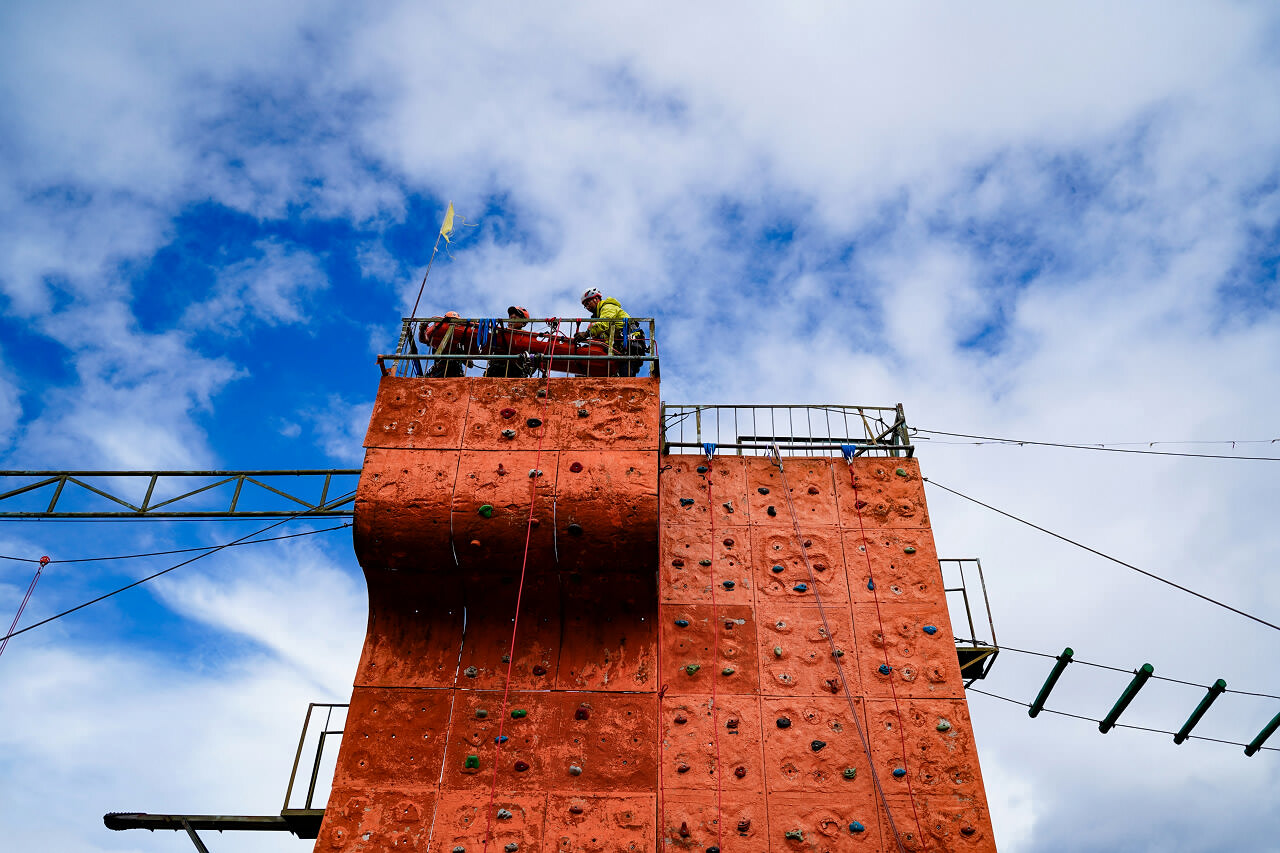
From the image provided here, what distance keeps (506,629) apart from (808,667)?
3.99 m

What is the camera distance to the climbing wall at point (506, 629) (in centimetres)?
895

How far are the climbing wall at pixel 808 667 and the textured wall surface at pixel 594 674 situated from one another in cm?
3

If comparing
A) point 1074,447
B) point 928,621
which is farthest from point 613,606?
point 1074,447

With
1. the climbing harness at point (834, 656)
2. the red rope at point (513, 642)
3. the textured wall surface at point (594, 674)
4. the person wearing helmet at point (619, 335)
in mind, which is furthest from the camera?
the person wearing helmet at point (619, 335)

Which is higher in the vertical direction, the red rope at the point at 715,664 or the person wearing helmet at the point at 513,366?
the person wearing helmet at the point at 513,366

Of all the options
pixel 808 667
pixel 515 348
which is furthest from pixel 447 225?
pixel 808 667

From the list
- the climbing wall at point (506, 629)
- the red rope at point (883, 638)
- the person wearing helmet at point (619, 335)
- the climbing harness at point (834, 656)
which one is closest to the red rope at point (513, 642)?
the climbing wall at point (506, 629)

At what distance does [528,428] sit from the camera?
33.3 ft

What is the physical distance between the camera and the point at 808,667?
1079 centimetres

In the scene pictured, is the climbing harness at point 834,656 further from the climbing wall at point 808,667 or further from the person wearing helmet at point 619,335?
the person wearing helmet at point 619,335

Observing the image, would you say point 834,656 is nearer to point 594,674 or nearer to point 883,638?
point 883,638

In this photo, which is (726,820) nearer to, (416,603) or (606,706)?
Result: (606,706)

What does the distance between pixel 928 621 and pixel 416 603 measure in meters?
6.77

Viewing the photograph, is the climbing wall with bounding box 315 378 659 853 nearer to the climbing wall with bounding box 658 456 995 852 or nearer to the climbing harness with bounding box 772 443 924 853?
the climbing wall with bounding box 658 456 995 852
